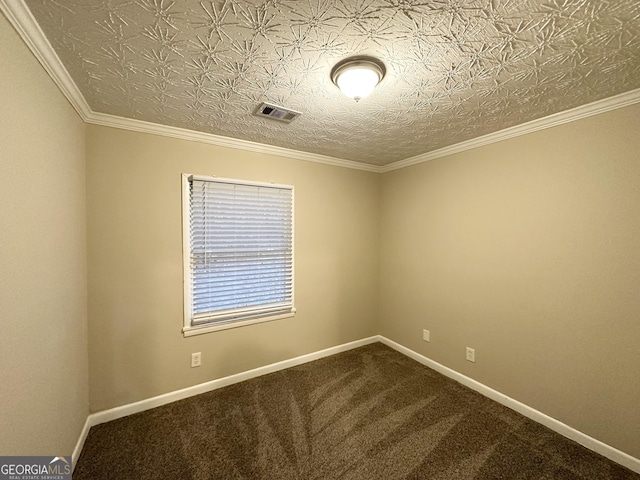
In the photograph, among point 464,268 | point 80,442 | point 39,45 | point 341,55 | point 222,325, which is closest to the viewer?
point 39,45

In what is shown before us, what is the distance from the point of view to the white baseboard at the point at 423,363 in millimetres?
1646

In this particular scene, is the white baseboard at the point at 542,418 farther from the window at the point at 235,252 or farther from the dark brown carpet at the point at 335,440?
the window at the point at 235,252

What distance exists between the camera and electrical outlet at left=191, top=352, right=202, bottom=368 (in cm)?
226

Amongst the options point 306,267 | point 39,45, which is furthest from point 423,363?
point 39,45

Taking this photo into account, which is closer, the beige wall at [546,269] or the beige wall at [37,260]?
the beige wall at [37,260]

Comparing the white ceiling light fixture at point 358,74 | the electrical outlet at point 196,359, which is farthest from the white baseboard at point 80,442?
the white ceiling light fixture at point 358,74

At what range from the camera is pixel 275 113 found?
1.86 meters

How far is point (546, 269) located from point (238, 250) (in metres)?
2.58

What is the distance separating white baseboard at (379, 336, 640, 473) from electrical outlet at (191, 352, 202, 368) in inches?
90.6

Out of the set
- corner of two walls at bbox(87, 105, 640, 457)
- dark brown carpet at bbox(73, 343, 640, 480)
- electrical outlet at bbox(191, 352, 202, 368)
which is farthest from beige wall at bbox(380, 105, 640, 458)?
electrical outlet at bbox(191, 352, 202, 368)

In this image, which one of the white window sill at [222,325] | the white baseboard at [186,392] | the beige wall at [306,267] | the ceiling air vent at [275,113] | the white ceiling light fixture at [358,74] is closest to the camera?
the beige wall at [306,267]

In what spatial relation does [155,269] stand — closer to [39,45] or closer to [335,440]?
[39,45]

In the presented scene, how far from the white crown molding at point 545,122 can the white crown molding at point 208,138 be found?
101 cm

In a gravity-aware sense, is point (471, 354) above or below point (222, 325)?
below
